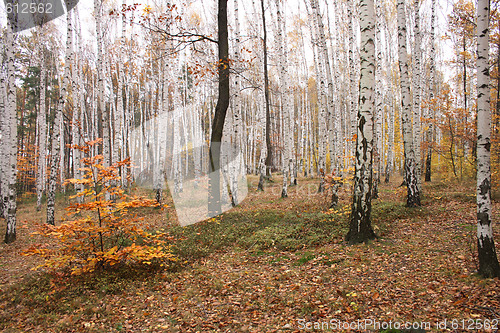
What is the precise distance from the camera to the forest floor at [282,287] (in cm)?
357

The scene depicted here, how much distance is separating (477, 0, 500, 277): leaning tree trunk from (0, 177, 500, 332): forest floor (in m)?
0.30

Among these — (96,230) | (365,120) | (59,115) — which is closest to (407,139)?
(365,120)

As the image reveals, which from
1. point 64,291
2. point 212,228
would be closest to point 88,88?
point 212,228

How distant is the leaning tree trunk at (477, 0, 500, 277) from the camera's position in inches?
145

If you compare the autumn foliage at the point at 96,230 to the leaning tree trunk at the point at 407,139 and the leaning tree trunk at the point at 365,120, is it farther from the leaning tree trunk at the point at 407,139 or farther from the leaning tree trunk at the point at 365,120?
the leaning tree trunk at the point at 407,139

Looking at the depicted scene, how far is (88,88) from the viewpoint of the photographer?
23297mm

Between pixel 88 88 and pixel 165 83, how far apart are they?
1515cm

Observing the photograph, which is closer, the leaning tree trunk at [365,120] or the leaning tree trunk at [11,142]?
the leaning tree trunk at [365,120]

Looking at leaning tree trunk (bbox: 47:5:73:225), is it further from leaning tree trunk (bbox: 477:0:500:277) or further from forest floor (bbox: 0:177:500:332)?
leaning tree trunk (bbox: 477:0:500:277)

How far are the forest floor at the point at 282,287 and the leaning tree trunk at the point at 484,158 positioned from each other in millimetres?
297

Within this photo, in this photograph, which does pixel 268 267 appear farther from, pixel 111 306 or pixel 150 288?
pixel 111 306

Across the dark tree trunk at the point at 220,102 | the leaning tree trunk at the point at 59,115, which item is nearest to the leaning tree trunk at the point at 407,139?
the dark tree trunk at the point at 220,102

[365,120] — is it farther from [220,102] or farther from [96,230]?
[96,230]

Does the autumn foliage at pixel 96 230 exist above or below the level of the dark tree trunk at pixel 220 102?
below
